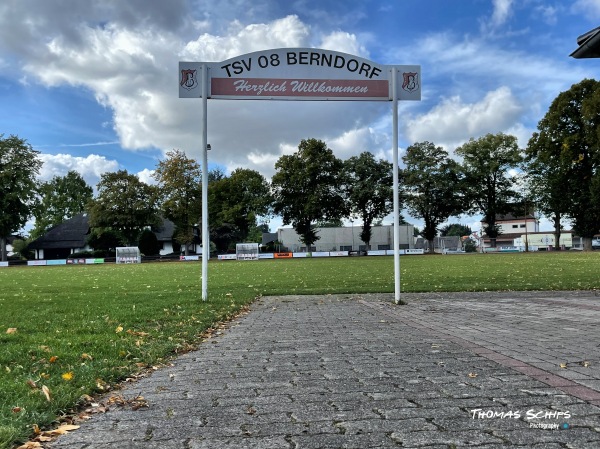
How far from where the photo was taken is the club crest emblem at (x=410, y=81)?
11.3 meters

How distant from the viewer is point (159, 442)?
9.95 ft

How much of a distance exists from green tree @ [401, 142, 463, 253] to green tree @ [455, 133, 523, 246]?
2.65 metres

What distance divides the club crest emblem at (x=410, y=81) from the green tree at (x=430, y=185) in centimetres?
5740

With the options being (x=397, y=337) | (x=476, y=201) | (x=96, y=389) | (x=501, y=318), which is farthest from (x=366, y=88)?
(x=476, y=201)

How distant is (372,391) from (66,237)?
78098 mm

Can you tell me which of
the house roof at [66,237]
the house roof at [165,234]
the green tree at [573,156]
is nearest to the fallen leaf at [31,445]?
the green tree at [573,156]

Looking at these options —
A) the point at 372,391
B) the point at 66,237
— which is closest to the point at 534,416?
the point at 372,391

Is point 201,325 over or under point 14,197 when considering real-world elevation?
under

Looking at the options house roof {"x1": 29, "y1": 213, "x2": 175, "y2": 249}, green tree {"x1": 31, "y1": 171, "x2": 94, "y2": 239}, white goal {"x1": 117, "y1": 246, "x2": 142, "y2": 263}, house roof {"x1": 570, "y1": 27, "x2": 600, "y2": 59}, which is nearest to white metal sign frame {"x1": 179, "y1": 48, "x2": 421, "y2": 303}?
house roof {"x1": 570, "y1": 27, "x2": 600, "y2": 59}

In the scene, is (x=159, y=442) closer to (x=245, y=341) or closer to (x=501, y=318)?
(x=245, y=341)

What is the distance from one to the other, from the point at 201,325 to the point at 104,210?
58734mm

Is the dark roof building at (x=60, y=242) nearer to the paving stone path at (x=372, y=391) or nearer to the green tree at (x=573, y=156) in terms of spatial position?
the green tree at (x=573, y=156)

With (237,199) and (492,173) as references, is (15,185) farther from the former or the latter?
(492,173)

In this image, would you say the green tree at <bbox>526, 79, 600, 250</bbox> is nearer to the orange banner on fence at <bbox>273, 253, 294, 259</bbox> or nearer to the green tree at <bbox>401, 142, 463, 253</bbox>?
the green tree at <bbox>401, 142, 463, 253</bbox>
